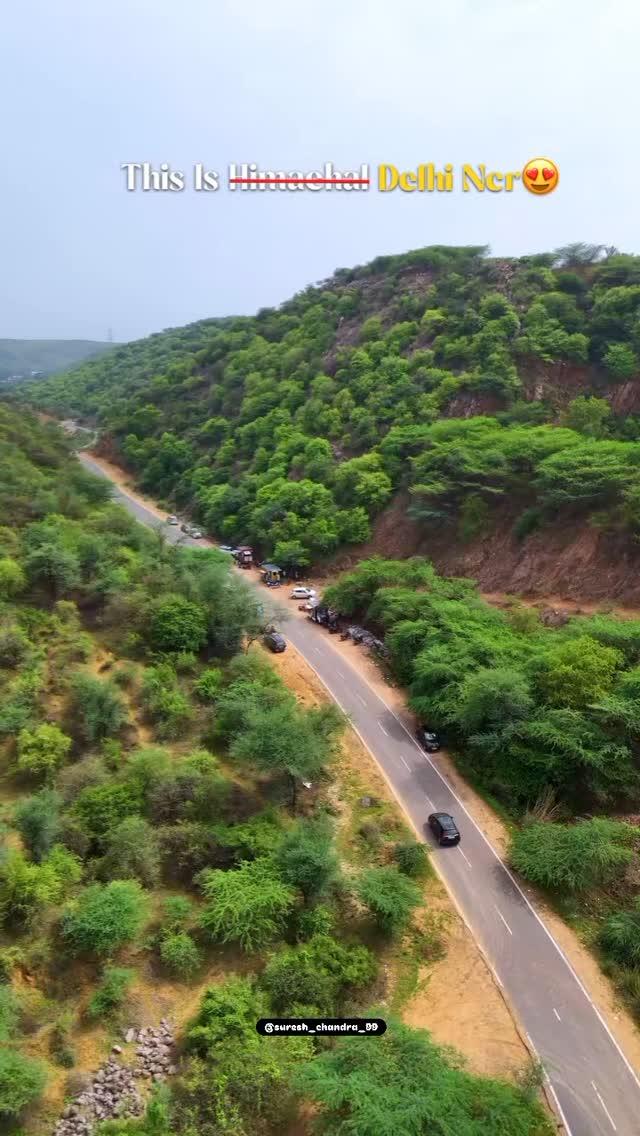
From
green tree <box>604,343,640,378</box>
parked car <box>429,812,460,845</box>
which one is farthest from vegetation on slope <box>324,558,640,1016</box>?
green tree <box>604,343,640,378</box>

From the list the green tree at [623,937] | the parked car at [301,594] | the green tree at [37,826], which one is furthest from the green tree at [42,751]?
the parked car at [301,594]

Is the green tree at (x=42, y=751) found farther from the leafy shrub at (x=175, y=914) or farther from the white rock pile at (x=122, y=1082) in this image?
the white rock pile at (x=122, y=1082)

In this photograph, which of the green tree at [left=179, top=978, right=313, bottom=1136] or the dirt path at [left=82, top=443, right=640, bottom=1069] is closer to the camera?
the green tree at [left=179, top=978, right=313, bottom=1136]

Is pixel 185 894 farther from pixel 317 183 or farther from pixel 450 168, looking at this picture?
pixel 450 168

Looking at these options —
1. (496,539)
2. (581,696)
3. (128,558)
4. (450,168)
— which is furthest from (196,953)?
(450,168)

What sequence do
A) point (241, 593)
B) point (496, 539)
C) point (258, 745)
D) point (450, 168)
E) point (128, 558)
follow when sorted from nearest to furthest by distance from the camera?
point (258, 745) < point (450, 168) < point (241, 593) < point (128, 558) < point (496, 539)

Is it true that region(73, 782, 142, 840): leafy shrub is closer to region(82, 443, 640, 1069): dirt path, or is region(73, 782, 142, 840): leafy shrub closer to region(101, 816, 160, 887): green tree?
region(101, 816, 160, 887): green tree

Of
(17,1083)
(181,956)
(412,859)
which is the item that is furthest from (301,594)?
(17,1083)

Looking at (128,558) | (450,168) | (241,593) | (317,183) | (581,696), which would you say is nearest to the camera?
(581,696)
